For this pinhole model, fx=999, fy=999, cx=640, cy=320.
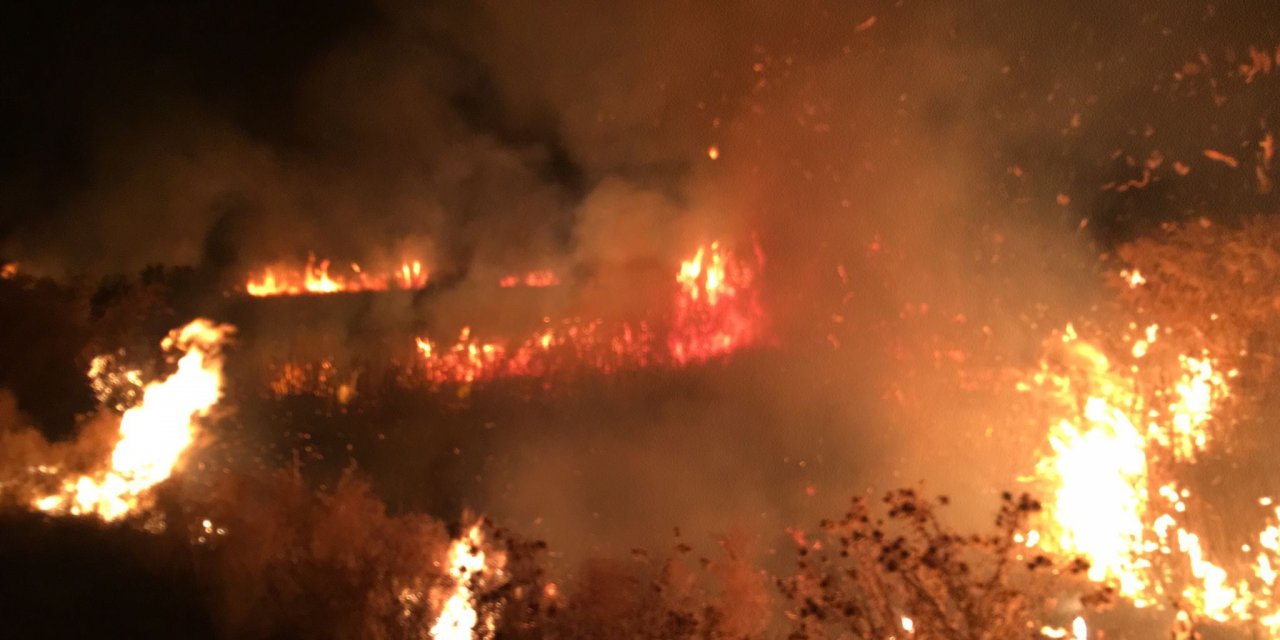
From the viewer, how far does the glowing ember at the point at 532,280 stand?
12820 millimetres

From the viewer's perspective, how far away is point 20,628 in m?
7.05

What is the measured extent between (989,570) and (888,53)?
4620mm

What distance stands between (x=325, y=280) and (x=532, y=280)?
286 cm

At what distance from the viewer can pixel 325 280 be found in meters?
13.4

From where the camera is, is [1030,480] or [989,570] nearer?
[989,570]

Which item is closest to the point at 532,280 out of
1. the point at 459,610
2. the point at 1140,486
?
the point at 459,610

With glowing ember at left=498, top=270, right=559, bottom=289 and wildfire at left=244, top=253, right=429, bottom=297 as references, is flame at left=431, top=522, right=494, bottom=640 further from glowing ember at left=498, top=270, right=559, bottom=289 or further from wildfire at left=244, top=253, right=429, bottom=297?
wildfire at left=244, top=253, right=429, bottom=297

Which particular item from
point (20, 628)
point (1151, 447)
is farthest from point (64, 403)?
point (1151, 447)

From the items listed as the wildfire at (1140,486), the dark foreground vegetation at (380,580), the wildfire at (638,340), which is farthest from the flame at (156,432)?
the wildfire at (1140,486)

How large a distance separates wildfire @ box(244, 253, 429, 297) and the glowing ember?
3.72 feet

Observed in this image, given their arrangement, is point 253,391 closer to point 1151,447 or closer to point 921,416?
point 921,416

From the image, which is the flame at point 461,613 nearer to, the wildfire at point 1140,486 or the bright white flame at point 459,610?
the bright white flame at point 459,610

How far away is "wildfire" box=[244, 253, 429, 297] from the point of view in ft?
42.9

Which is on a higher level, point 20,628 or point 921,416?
point 921,416
